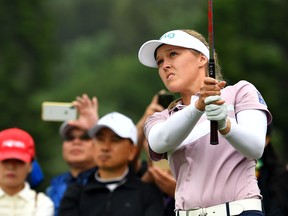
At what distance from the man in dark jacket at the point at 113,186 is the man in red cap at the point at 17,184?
0.67 feet

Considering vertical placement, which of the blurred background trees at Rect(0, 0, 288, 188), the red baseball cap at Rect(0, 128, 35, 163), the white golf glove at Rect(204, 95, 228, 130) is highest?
the blurred background trees at Rect(0, 0, 288, 188)

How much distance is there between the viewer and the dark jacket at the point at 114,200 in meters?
8.78

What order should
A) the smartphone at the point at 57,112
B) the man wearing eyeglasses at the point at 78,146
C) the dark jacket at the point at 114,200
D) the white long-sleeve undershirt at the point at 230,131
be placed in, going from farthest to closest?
1. the man wearing eyeglasses at the point at 78,146
2. the smartphone at the point at 57,112
3. the dark jacket at the point at 114,200
4. the white long-sleeve undershirt at the point at 230,131

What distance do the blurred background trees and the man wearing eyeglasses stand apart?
1628cm

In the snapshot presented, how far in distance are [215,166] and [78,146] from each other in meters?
3.48

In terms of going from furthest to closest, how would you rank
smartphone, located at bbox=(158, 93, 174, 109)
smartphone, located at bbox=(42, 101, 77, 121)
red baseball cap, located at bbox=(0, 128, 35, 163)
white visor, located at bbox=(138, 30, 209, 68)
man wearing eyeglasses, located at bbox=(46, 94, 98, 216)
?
1. man wearing eyeglasses, located at bbox=(46, 94, 98, 216)
2. smartphone, located at bbox=(42, 101, 77, 121)
3. smartphone, located at bbox=(158, 93, 174, 109)
4. red baseball cap, located at bbox=(0, 128, 35, 163)
5. white visor, located at bbox=(138, 30, 209, 68)

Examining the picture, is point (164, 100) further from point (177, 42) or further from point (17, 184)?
point (177, 42)

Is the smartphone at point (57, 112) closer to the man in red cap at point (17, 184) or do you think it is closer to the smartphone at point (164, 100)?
the man in red cap at point (17, 184)

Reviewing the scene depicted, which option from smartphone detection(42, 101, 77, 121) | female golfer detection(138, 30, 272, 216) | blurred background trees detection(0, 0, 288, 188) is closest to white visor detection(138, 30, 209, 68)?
female golfer detection(138, 30, 272, 216)

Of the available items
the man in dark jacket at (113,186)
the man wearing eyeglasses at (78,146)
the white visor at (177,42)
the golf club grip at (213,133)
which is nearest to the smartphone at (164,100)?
the man in dark jacket at (113,186)

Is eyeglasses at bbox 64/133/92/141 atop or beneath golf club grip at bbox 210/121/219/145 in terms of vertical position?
atop

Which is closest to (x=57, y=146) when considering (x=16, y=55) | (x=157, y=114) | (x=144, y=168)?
(x=16, y=55)

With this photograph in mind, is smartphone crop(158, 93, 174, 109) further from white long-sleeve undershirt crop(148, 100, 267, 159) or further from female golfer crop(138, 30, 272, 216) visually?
white long-sleeve undershirt crop(148, 100, 267, 159)

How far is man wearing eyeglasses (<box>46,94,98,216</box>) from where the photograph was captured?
9.94 metres
